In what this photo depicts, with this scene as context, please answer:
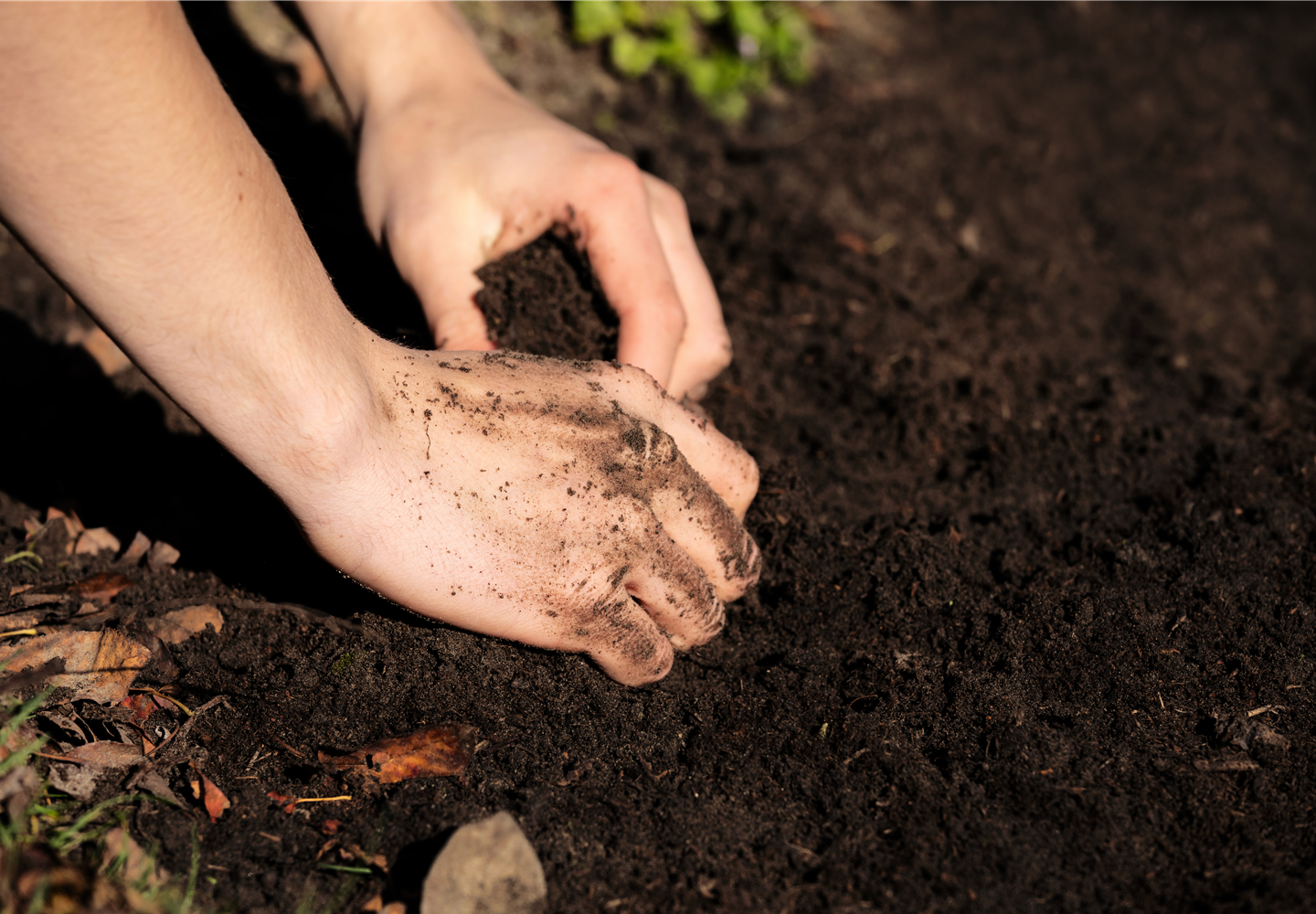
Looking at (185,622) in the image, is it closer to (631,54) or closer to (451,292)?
(451,292)

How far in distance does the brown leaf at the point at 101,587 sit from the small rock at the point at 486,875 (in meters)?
1.17

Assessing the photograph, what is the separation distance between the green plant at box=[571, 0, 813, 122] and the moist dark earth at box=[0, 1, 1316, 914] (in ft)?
1.10

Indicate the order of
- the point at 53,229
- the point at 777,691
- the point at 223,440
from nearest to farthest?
the point at 53,229 < the point at 223,440 < the point at 777,691

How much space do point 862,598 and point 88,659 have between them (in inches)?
69.6

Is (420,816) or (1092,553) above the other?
(420,816)

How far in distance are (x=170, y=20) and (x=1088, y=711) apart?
217 centimetres

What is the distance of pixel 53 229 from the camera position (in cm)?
134

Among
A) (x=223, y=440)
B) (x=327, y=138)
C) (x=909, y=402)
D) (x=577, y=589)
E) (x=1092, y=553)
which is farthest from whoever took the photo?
A: (x=327, y=138)

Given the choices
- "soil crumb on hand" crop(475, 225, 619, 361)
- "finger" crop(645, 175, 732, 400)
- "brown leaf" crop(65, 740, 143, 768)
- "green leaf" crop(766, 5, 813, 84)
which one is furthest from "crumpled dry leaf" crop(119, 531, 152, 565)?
"green leaf" crop(766, 5, 813, 84)

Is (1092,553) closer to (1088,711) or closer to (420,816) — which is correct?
(1088,711)

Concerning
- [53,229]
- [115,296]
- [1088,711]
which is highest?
[53,229]

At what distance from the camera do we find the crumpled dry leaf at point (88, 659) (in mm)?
1839

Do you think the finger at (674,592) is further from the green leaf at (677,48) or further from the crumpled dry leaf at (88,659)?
the green leaf at (677,48)

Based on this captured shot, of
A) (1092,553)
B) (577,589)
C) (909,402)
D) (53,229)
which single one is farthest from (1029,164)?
(53,229)
